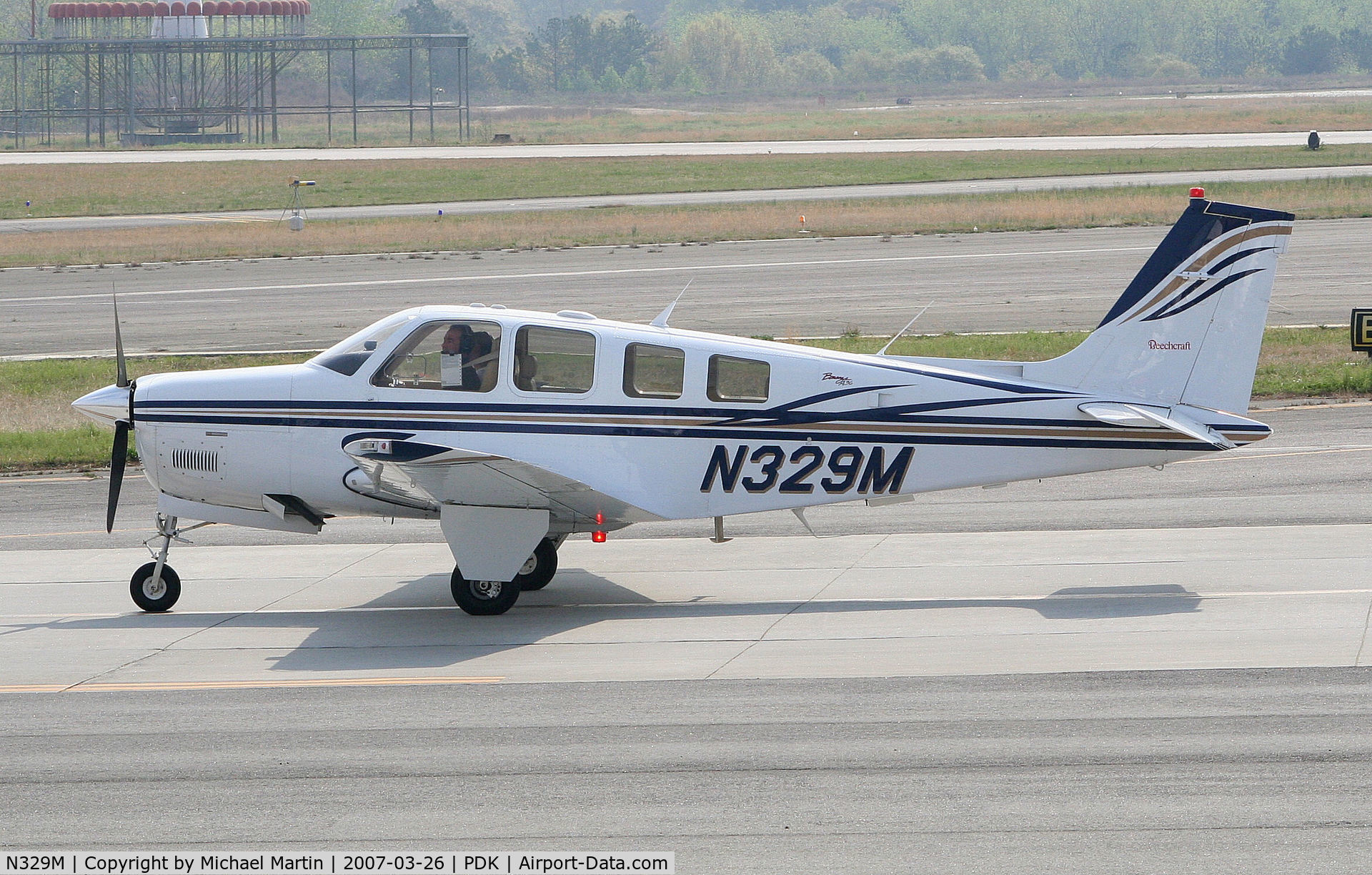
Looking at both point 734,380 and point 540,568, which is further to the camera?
point 540,568

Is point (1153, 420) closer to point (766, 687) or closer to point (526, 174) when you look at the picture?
point (766, 687)

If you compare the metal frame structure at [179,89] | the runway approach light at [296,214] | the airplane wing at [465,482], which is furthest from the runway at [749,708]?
the metal frame structure at [179,89]

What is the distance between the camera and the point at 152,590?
1235 centimetres

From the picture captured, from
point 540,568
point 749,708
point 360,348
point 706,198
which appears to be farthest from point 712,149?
point 749,708

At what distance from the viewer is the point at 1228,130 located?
83.7 metres

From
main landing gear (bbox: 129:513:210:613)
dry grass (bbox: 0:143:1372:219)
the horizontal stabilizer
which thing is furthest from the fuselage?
dry grass (bbox: 0:143:1372:219)

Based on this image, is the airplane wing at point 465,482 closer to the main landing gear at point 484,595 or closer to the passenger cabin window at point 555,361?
the main landing gear at point 484,595

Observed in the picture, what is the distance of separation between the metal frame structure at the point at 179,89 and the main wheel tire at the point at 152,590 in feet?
257

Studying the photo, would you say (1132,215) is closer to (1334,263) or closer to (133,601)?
(1334,263)

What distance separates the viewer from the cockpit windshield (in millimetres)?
11844

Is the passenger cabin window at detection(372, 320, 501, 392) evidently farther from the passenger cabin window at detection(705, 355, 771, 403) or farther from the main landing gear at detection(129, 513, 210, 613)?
the main landing gear at detection(129, 513, 210, 613)

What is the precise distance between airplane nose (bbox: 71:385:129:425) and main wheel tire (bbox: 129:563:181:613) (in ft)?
4.60

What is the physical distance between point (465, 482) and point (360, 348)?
180 centimetres

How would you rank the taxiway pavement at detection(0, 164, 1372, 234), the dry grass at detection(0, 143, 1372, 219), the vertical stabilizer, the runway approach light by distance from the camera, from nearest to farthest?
1. the vertical stabilizer
2. the runway approach light
3. the taxiway pavement at detection(0, 164, 1372, 234)
4. the dry grass at detection(0, 143, 1372, 219)
